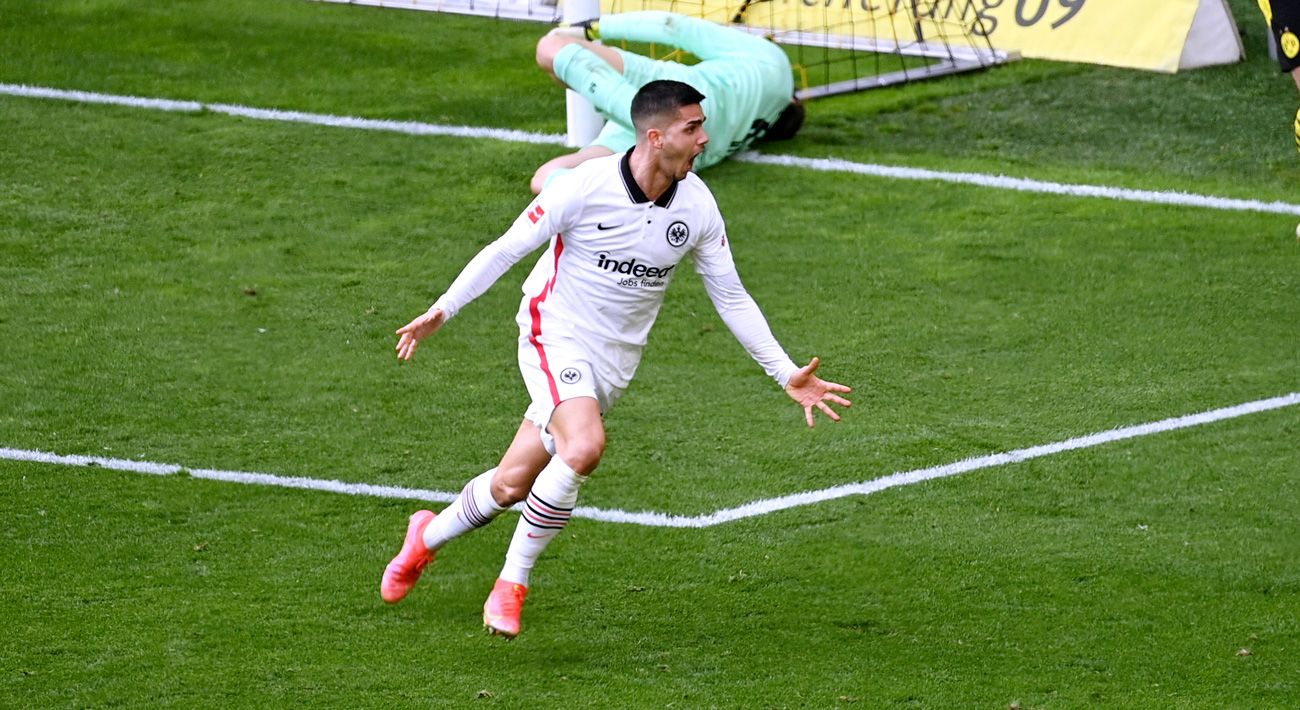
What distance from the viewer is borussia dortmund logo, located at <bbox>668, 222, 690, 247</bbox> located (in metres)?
6.17

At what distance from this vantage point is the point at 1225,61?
12.9 m

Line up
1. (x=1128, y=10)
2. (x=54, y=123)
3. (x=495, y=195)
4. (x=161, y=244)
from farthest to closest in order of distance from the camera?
(x=1128, y=10)
(x=54, y=123)
(x=495, y=195)
(x=161, y=244)

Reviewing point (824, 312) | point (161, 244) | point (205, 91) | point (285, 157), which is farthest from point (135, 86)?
point (824, 312)

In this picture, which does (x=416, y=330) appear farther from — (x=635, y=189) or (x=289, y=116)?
(x=289, y=116)

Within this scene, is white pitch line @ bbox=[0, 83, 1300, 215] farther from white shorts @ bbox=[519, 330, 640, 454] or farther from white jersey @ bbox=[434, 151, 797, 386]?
white shorts @ bbox=[519, 330, 640, 454]

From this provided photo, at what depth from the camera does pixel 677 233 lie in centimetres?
618

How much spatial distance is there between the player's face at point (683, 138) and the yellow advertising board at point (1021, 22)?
7.36 metres

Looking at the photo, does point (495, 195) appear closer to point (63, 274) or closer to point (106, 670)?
point (63, 274)

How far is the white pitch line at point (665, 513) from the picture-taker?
751cm

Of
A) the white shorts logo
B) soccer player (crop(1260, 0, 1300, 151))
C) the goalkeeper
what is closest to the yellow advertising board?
the goalkeeper

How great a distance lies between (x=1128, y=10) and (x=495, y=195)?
5.06 m

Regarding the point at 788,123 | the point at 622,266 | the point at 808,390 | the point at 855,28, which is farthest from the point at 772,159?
the point at 622,266

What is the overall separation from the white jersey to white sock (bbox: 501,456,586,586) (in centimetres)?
51

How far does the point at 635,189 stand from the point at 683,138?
27 cm
